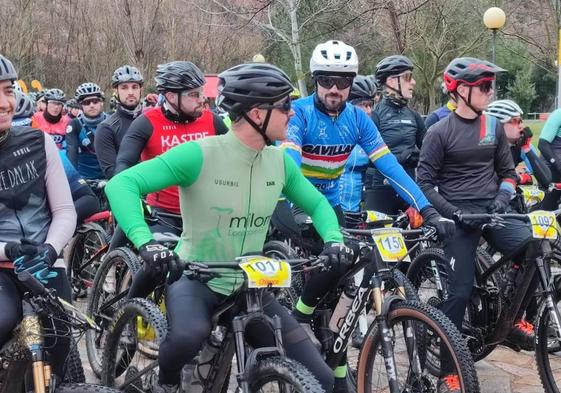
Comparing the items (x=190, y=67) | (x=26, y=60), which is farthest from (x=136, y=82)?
(x=26, y=60)

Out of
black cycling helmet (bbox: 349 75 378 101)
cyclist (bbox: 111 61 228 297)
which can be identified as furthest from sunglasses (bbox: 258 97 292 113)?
black cycling helmet (bbox: 349 75 378 101)

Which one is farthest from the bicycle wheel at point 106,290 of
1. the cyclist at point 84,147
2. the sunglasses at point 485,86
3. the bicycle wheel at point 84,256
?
the cyclist at point 84,147

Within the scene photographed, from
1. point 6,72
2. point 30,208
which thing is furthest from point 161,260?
point 6,72

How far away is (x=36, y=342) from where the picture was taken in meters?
2.88

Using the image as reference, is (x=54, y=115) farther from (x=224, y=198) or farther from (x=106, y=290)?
(x=224, y=198)

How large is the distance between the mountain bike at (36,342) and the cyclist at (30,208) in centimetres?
7

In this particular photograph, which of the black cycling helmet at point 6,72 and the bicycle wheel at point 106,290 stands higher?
the black cycling helmet at point 6,72

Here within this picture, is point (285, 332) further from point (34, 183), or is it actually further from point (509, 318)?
point (509, 318)

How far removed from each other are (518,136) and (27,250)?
4.66 meters

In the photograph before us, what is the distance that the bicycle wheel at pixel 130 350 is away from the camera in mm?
3811

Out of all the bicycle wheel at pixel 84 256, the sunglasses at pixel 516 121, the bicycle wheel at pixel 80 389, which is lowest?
the bicycle wheel at pixel 84 256

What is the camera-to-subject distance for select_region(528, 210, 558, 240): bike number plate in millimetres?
4547

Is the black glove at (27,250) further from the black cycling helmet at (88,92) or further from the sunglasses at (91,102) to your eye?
the black cycling helmet at (88,92)

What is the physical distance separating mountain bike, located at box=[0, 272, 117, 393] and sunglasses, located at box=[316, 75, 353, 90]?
2.29 meters
